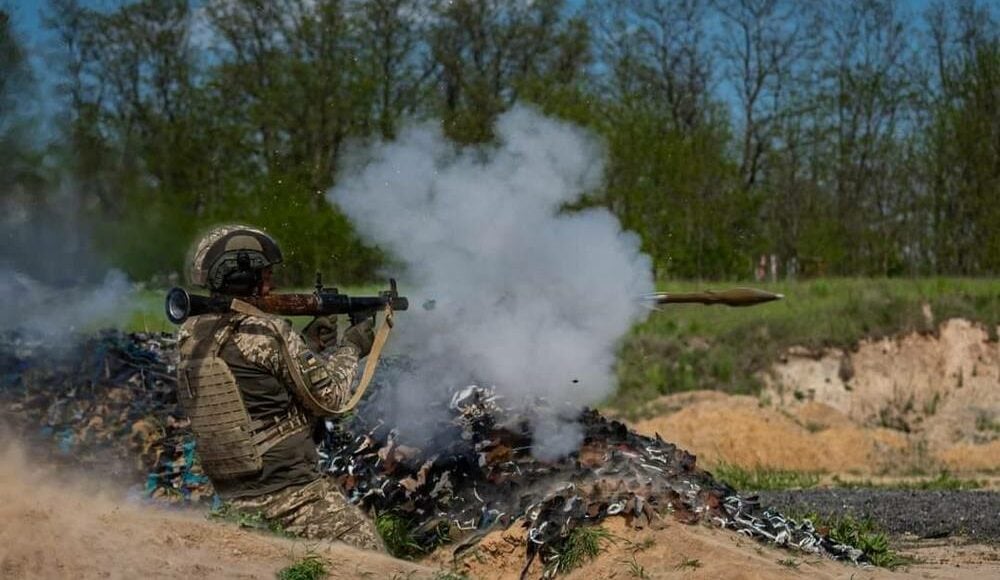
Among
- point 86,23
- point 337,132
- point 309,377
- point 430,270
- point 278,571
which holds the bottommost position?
point 278,571

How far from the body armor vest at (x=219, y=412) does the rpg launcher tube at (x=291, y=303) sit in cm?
9

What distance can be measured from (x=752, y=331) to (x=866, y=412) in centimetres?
290

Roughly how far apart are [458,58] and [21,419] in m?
10.7

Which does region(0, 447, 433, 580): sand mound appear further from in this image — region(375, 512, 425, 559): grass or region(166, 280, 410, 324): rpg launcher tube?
region(375, 512, 425, 559): grass

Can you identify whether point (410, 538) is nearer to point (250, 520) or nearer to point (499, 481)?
point (499, 481)

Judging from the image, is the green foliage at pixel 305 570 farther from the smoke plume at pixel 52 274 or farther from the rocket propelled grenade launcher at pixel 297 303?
the smoke plume at pixel 52 274

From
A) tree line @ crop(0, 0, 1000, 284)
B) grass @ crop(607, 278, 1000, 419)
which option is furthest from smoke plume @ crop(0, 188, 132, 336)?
grass @ crop(607, 278, 1000, 419)

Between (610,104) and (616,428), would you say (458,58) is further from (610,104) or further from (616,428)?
(616,428)

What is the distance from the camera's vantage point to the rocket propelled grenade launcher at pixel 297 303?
22.5ft

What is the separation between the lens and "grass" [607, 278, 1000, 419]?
977 inches

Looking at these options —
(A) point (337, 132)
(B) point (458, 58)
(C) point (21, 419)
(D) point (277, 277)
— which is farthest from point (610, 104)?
(C) point (21, 419)

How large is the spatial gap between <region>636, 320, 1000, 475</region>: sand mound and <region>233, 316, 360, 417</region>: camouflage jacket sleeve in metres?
13.0

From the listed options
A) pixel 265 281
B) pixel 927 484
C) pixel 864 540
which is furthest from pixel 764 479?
pixel 265 281

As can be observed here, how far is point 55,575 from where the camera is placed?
19.1ft
